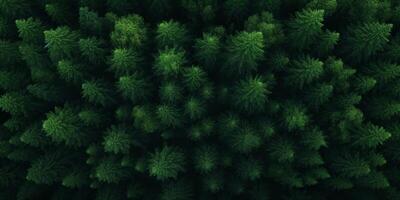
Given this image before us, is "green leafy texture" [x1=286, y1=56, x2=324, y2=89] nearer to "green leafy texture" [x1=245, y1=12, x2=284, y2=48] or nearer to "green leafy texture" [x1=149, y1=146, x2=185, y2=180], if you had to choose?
"green leafy texture" [x1=245, y1=12, x2=284, y2=48]

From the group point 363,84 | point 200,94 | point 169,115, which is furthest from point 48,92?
point 363,84

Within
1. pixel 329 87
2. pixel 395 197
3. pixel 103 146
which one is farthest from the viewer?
pixel 395 197

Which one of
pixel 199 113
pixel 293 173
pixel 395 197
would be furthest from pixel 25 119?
pixel 395 197

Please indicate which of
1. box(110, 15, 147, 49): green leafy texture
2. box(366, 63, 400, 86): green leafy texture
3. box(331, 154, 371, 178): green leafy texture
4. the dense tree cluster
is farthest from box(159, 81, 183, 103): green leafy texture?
Answer: box(366, 63, 400, 86): green leafy texture

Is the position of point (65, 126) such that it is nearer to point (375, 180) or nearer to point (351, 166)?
point (351, 166)

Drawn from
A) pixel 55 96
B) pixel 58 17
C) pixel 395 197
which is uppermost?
pixel 58 17

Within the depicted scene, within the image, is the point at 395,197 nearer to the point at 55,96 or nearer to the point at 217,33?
the point at 217,33

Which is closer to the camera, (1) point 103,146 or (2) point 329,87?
(2) point 329,87
